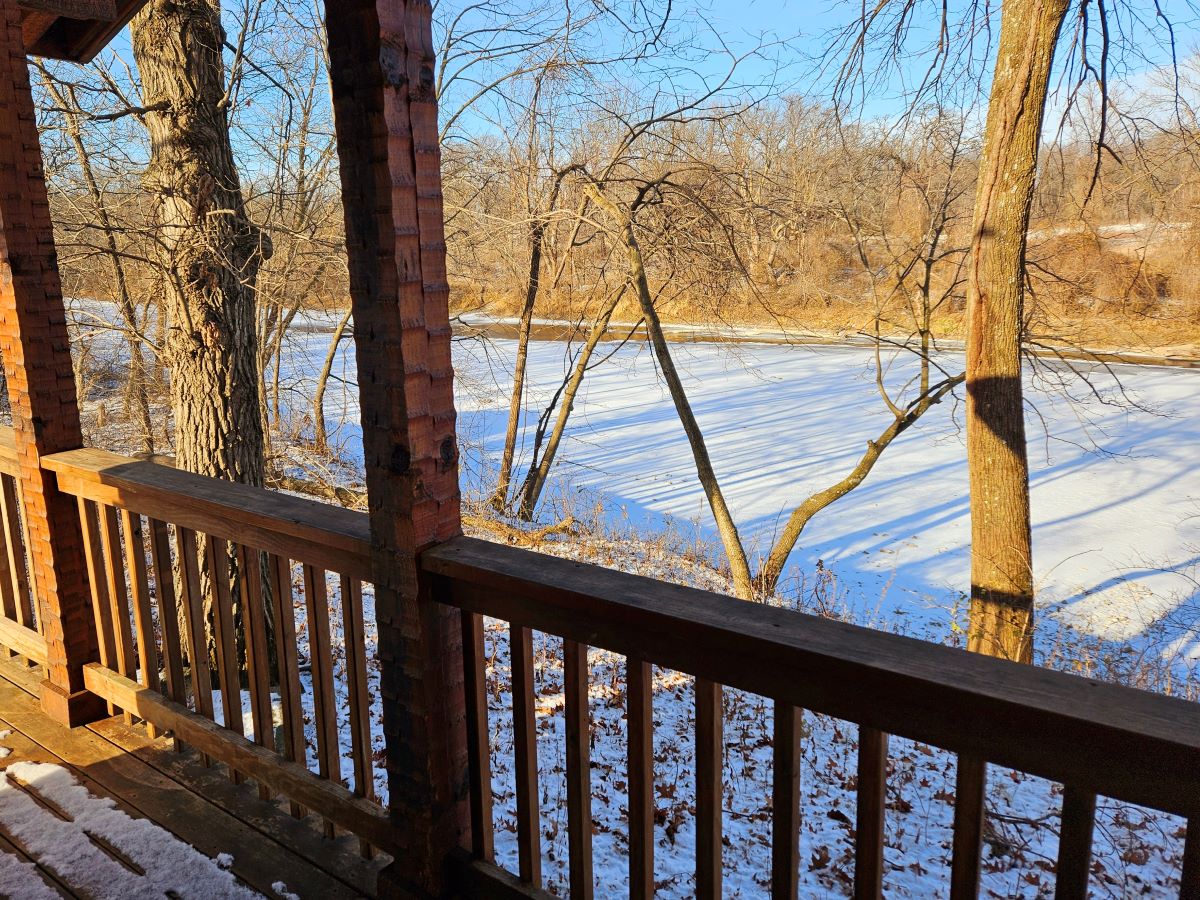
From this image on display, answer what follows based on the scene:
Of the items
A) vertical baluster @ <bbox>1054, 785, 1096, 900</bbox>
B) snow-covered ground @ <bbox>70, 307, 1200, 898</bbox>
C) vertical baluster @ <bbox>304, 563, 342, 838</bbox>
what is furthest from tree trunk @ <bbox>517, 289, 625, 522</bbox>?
vertical baluster @ <bbox>1054, 785, 1096, 900</bbox>

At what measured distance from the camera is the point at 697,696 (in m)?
1.41

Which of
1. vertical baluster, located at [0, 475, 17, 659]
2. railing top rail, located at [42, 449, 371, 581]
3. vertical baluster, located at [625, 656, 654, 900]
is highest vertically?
railing top rail, located at [42, 449, 371, 581]

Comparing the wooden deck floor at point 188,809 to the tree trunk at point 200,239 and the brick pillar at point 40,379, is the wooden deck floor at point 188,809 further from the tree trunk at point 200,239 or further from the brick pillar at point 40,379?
the tree trunk at point 200,239

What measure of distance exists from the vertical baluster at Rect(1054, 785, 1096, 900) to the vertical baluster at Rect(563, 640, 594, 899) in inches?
32.2

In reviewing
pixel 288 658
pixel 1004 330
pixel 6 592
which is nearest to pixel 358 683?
pixel 288 658

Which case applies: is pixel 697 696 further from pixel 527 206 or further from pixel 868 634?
pixel 527 206

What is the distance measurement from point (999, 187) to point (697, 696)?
5461 mm

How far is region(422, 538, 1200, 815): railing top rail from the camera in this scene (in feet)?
3.17

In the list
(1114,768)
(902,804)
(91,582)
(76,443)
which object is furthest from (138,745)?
(902,804)

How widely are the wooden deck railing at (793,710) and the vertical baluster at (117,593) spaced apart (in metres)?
1.61

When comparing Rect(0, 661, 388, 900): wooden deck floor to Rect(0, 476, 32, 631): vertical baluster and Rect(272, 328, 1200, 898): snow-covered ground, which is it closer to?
Rect(0, 476, 32, 631): vertical baluster

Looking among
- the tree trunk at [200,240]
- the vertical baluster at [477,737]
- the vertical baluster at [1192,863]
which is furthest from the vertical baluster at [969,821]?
the tree trunk at [200,240]

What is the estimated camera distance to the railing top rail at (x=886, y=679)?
97cm

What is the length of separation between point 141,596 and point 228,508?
2.40ft
